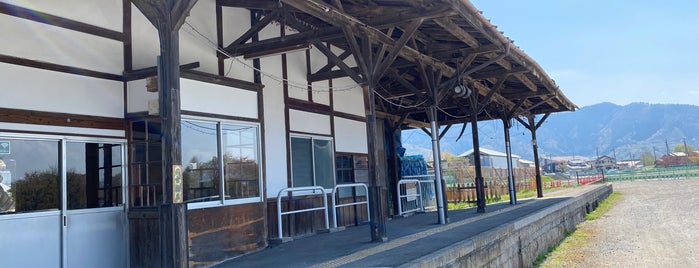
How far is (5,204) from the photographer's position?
5.23 metres

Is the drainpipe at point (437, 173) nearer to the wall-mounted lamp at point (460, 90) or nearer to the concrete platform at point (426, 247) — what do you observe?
the concrete platform at point (426, 247)

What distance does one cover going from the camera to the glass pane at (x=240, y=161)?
7043 mm

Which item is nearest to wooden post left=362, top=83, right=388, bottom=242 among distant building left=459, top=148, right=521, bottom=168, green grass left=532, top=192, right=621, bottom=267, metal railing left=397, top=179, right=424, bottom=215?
green grass left=532, top=192, right=621, bottom=267

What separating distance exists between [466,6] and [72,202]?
5.72 metres

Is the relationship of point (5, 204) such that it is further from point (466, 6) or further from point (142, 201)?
point (466, 6)

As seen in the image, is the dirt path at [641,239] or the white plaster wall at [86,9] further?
the dirt path at [641,239]

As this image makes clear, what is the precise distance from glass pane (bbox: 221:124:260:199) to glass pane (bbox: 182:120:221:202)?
173 millimetres

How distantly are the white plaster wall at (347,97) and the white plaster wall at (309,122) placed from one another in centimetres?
66

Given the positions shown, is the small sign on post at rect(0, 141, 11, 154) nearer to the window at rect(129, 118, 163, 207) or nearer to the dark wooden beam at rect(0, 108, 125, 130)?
the dark wooden beam at rect(0, 108, 125, 130)

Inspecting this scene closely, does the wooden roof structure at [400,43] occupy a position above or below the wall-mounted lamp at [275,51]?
above

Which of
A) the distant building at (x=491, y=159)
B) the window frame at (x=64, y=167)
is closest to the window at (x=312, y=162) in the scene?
the window frame at (x=64, y=167)

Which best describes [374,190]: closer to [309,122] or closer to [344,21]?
[344,21]

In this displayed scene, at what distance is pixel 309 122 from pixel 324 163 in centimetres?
94

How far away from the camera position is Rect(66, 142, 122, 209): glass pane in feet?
19.3
